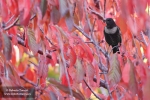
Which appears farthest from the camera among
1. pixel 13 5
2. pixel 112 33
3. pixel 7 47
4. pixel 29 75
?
pixel 112 33

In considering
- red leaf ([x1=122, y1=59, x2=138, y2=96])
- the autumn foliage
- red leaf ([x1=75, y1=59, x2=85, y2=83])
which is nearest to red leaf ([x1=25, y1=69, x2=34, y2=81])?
the autumn foliage

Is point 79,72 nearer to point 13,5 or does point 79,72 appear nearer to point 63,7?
point 63,7

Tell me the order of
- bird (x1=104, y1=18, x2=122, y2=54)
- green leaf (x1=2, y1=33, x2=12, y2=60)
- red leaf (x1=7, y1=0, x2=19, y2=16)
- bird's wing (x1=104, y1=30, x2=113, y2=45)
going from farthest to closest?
bird (x1=104, y1=18, x2=122, y2=54), bird's wing (x1=104, y1=30, x2=113, y2=45), red leaf (x1=7, y1=0, x2=19, y2=16), green leaf (x1=2, y1=33, x2=12, y2=60)

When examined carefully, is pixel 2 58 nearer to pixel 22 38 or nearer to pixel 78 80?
pixel 78 80

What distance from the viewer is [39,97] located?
1305 millimetres

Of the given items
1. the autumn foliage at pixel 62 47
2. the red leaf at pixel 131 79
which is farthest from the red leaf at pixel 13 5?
the red leaf at pixel 131 79

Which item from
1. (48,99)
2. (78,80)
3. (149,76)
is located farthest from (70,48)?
(149,76)

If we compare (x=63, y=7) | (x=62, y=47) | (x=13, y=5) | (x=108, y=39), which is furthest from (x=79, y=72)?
(x=108, y=39)

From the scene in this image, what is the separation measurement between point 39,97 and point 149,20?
0.66 m

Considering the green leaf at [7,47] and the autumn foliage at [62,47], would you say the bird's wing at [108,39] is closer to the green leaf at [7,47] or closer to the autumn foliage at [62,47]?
the autumn foliage at [62,47]

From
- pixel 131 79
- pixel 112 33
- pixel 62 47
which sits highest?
pixel 112 33

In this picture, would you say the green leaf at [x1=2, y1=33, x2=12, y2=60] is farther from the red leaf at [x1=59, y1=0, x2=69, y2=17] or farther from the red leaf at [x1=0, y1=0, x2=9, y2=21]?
the red leaf at [x1=59, y1=0, x2=69, y2=17]

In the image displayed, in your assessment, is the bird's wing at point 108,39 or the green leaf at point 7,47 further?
the bird's wing at point 108,39

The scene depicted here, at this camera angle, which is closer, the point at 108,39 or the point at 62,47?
the point at 62,47
